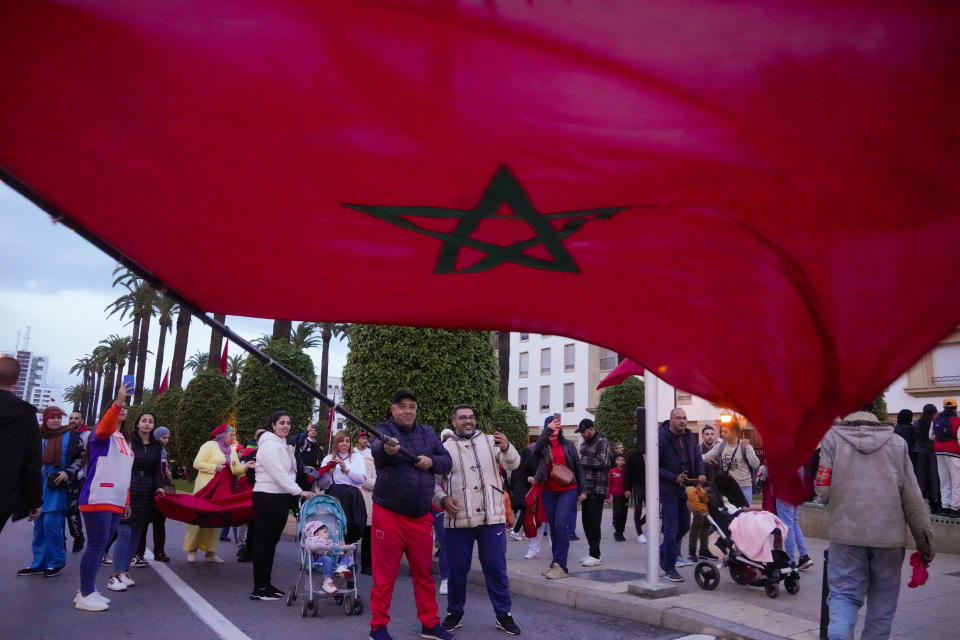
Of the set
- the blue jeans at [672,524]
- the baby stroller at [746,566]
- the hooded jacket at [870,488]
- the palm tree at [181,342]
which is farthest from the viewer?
the palm tree at [181,342]

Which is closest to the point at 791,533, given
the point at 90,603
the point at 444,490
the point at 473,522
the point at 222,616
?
the point at 473,522

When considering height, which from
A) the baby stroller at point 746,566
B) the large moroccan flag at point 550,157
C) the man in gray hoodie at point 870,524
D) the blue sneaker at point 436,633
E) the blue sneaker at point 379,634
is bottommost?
the blue sneaker at point 436,633

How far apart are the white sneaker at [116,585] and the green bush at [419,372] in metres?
4.66

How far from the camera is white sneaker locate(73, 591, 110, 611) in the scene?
7043mm

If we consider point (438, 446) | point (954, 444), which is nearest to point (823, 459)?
point (438, 446)

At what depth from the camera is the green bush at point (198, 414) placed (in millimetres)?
29844

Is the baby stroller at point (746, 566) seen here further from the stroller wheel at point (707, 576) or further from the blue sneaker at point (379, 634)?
the blue sneaker at point (379, 634)

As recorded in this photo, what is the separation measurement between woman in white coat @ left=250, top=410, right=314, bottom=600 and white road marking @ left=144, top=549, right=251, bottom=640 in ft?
1.96

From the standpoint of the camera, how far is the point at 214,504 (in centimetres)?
944

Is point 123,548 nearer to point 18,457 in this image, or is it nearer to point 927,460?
point 18,457

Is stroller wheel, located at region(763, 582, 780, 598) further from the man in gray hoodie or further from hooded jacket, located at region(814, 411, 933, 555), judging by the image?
hooded jacket, located at region(814, 411, 933, 555)

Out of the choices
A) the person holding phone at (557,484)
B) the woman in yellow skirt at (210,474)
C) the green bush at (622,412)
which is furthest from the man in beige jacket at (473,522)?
the green bush at (622,412)

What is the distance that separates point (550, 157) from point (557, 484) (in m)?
7.50

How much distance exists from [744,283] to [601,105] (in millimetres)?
932
